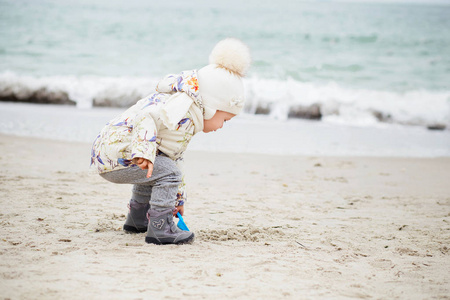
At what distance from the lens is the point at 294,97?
31.0ft

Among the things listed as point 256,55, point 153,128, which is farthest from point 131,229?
point 256,55

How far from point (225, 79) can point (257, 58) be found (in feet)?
35.2

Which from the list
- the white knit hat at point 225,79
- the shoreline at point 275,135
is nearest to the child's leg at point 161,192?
the white knit hat at point 225,79

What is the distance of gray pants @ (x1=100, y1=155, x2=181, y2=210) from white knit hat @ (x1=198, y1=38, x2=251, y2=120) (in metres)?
0.33

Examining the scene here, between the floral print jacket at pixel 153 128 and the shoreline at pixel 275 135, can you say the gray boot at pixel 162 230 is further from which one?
the shoreline at pixel 275 135

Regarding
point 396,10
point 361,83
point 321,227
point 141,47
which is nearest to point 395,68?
point 361,83

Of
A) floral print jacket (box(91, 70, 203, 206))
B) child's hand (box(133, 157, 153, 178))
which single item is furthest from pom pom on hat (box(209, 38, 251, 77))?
child's hand (box(133, 157, 153, 178))

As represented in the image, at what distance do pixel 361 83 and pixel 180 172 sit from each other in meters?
9.23

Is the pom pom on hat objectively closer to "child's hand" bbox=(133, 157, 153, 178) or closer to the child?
the child

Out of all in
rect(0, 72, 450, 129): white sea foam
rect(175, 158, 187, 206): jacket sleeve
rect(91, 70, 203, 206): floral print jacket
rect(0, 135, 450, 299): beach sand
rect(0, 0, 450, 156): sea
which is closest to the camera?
rect(0, 135, 450, 299): beach sand

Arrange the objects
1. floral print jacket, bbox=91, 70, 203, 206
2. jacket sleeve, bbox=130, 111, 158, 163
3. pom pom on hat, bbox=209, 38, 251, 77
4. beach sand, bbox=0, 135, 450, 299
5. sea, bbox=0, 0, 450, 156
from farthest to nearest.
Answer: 1. sea, bbox=0, 0, 450, 156
2. pom pom on hat, bbox=209, 38, 251, 77
3. floral print jacket, bbox=91, 70, 203, 206
4. jacket sleeve, bbox=130, 111, 158, 163
5. beach sand, bbox=0, 135, 450, 299

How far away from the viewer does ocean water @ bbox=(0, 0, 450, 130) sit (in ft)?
30.6

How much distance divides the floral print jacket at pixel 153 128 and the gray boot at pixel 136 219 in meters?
0.32

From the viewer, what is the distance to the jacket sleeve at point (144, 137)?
2.26m
